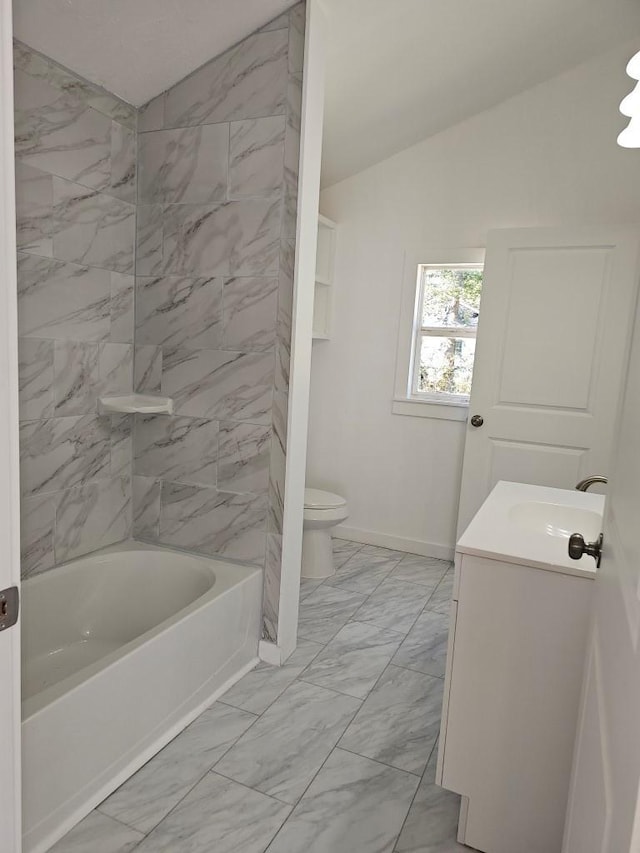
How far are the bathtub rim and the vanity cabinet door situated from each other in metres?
0.93

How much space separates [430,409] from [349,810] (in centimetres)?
234

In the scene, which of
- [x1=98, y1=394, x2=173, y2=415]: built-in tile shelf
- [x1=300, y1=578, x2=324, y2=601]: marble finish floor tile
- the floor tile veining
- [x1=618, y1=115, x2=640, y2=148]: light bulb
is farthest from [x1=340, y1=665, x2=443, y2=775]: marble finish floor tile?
[x1=618, y1=115, x2=640, y2=148]: light bulb

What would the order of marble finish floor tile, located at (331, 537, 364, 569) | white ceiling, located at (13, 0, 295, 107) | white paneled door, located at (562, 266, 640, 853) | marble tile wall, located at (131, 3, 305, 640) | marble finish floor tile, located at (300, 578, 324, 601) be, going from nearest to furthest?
white paneled door, located at (562, 266, 640, 853) < white ceiling, located at (13, 0, 295, 107) < marble tile wall, located at (131, 3, 305, 640) < marble finish floor tile, located at (300, 578, 324, 601) < marble finish floor tile, located at (331, 537, 364, 569)

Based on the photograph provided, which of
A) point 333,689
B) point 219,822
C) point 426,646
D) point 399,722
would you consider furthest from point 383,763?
point 426,646

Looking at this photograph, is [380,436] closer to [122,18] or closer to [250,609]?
[250,609]

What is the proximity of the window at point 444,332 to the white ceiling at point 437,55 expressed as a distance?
0.84 meters

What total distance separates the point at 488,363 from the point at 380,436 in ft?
2.89

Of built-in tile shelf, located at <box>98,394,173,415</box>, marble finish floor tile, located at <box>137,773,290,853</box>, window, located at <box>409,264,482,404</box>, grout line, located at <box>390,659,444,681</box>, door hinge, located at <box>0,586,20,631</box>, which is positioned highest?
window, located at <box>409,264,482,404</box>

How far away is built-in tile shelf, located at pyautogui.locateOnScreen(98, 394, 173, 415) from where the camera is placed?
233cm

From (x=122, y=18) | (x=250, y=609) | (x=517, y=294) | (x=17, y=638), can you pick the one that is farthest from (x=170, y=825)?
(x=517, y=294)

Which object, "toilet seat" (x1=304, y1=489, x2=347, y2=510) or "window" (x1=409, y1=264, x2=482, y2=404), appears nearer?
"toilet seat" (x1=304, y1=489, x2=347, y2=510)

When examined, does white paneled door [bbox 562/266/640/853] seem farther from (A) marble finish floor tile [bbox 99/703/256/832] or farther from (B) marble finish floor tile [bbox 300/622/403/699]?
(B) marble finish floor tile [bbox 300/622/403/699]

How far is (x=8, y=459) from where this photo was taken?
749 millimetres

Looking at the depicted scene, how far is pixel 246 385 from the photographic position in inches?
90.7
